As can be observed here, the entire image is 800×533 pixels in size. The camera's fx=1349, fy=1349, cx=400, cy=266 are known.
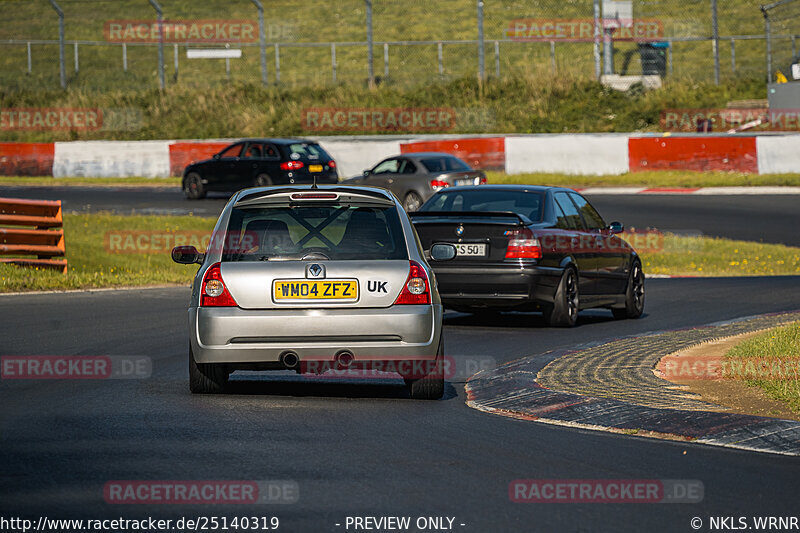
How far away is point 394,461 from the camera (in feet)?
22.4

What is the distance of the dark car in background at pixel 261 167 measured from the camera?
31.4 metres

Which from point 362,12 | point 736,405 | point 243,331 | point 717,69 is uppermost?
point 362,12

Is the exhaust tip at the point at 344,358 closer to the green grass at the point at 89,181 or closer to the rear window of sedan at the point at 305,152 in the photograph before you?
the rear window of sedan at the point at 305,152

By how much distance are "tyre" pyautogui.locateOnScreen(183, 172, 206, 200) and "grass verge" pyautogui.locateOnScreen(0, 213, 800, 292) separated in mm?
6213

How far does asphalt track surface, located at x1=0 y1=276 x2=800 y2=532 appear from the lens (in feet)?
19.0

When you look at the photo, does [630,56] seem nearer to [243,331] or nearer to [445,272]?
[445,272]

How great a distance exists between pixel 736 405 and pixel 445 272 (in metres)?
5.33

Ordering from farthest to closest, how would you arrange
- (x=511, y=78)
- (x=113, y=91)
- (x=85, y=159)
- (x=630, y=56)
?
(x=630, y=56) → (x=113, y=91) → (x=511, y=78) → (x=85, y=159)

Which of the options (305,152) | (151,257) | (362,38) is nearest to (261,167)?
(305,152)

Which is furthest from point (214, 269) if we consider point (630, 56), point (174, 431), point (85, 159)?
point (630, 56)

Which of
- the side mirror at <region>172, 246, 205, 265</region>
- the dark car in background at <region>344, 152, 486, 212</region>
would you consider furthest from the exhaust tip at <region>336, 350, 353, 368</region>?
the dark car in background at <region>344, 152, 486, 212</region>

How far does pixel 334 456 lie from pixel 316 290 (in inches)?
71.9

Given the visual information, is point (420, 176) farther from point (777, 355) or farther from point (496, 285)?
point (777, 355)

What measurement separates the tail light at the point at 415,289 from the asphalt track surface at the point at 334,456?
2.29 ft
